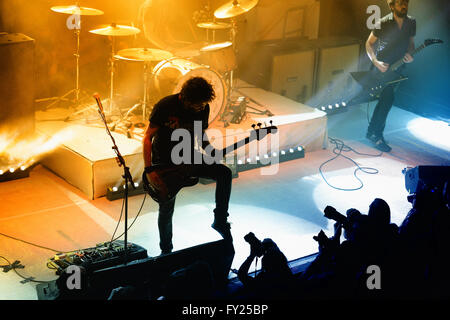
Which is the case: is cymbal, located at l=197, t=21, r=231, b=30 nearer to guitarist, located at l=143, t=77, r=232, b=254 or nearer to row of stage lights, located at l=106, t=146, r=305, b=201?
row of stage lights, located at l=106, t=146, r=305, b=201

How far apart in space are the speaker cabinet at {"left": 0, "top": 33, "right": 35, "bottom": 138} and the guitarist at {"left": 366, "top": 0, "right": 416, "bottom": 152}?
4.23 meters

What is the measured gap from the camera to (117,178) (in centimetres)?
634

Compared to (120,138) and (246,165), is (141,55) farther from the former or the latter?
(246,165)

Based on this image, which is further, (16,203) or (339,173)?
(339,173)

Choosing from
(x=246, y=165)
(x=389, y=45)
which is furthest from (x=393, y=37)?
(x=246, y=165)

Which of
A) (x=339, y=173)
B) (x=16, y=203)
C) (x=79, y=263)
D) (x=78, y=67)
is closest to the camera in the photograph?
(x=79, y=263)

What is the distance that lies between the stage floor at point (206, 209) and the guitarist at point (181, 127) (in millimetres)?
760

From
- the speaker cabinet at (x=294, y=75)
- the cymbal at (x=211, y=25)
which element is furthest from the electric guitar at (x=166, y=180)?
the speaker cabinet at (x=294, y=75)

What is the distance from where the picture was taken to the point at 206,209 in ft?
20.1

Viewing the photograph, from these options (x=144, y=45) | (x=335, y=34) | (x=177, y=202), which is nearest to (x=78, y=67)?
(x=144, y=45)

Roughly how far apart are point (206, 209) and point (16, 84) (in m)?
2.49

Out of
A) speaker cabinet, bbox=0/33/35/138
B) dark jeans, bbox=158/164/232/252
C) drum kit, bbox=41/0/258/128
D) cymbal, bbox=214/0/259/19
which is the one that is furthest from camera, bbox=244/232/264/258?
cymbal, bbox=214/0/259/19
